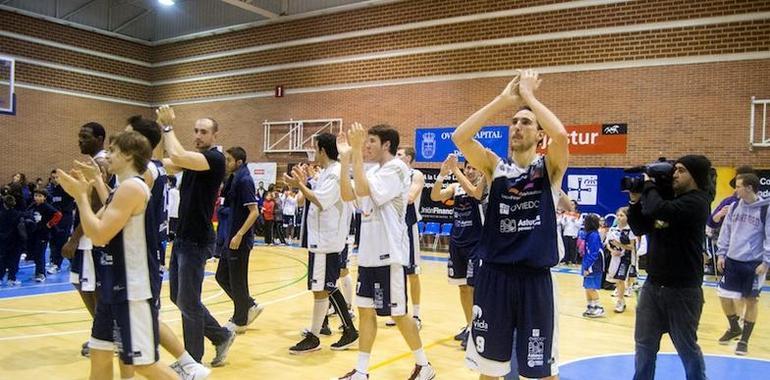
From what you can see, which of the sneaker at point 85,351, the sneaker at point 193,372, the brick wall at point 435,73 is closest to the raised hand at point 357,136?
the sneaker at point 193,372

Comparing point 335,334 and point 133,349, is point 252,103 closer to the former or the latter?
point 335,334

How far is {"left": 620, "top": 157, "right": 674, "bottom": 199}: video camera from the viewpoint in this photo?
155 inches

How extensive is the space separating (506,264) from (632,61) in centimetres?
1368

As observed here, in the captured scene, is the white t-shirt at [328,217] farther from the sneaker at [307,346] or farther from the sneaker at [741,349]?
the sneaker at [741,349]

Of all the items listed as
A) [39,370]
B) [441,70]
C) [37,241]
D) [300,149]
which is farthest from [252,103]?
[39,370]

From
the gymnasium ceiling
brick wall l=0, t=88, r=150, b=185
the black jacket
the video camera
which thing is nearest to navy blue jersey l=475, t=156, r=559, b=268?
the video camera

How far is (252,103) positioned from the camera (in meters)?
22.8

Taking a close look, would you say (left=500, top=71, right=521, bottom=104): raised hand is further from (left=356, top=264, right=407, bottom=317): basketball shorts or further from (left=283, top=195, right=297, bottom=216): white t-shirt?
(left=283, top=195, right=297, bottom=216): white t-shirt

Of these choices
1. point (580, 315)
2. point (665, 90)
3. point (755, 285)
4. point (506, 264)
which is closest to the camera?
point (506, 264)

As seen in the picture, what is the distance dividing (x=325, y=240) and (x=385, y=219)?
1304mm

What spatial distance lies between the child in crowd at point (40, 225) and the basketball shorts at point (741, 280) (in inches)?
394

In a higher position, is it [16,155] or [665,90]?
[665,90]

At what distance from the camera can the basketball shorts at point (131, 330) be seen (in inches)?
132

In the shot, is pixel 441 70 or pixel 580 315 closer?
pixel 580 315
